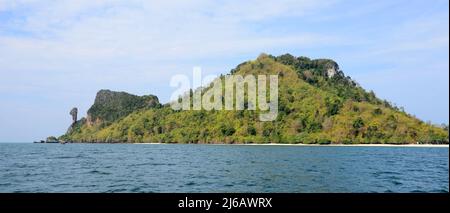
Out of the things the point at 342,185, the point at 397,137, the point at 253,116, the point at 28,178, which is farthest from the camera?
the point at 253,116

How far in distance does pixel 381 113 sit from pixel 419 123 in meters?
14.2

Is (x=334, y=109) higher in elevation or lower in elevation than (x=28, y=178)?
higher

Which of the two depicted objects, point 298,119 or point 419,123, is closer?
point 419,123
